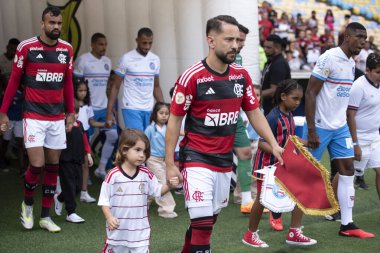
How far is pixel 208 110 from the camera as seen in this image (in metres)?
5.23

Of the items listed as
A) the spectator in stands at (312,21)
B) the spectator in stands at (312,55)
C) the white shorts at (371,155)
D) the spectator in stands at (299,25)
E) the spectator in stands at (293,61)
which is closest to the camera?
the white shorts at (371,155)

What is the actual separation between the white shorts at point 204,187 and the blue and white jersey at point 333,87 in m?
1.94

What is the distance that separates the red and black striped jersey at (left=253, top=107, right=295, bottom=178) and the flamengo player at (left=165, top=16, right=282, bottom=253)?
1310 mm

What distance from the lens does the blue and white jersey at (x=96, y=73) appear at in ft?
33.4

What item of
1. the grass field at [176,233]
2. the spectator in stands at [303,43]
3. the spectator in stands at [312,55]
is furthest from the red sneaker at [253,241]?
the spectator in stands at [303,43]

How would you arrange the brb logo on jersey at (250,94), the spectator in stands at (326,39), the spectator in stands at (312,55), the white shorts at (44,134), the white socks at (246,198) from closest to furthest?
the brb logo on jersey at (250,94) < the white shorts at (44,134) < the white socks at (246,198) < the spectator in stands at (312,55) < the spectator in stands at (326,39)

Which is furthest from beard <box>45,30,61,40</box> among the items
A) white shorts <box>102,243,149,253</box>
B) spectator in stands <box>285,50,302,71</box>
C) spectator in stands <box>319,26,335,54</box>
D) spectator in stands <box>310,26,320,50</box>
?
spectator in stands <box>310,26,320,50</box>

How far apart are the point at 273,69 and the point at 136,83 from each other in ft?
5.91

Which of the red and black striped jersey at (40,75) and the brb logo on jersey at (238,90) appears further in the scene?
the red and black striped jersey at (40,75)

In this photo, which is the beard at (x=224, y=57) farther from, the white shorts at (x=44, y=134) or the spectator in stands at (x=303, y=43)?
the spectator in stands at (x=303, y=43)

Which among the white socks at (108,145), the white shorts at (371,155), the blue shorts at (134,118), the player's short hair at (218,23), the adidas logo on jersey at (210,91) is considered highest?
the player's short hair at (218,23)

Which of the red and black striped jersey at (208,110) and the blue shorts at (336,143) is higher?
the red and black striped jersey at (208,110)

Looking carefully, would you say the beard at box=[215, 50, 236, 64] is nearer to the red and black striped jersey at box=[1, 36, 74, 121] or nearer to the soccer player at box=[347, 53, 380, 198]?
the red and black striped jersey at box=[1, 36, 74, 121]

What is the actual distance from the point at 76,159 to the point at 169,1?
3073mm
